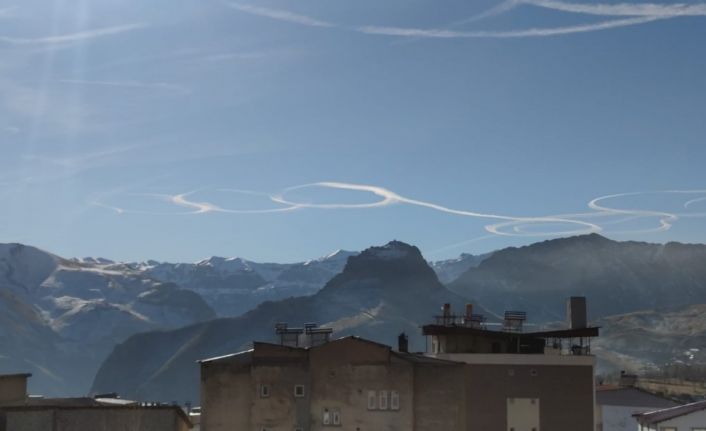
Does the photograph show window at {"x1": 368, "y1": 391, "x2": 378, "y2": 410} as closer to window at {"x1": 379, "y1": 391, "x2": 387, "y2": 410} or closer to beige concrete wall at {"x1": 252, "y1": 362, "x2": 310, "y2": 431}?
window at {"x1": 379, "y1": 391, "x2": 387, "y2": 410}

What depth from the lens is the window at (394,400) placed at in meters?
82.8

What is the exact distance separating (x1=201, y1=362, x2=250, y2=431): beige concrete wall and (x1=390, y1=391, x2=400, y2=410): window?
1060 centimetres

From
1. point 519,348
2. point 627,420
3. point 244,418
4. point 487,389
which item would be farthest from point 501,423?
point 627,420

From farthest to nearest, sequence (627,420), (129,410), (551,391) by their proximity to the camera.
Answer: (627,420) → (551,391) → (129,410)

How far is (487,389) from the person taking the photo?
97125mm

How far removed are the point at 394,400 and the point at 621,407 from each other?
65.1m

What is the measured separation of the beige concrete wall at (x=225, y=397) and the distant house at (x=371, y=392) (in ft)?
0.24

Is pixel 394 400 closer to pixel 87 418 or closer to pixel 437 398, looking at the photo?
pixel 437 398

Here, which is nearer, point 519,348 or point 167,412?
point 167,412

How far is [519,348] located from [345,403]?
26541mm

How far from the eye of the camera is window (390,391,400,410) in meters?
82.8

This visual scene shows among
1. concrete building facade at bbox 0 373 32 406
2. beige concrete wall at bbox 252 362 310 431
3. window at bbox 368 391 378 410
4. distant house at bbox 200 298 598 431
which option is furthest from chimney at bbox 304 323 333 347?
concrete building facade at bbox 0 373 32 406

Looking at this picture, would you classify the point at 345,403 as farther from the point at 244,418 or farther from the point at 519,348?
the point at 519,348

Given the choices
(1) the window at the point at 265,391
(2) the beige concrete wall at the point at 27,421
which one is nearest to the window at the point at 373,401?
(1) the window at the point at 265,391
